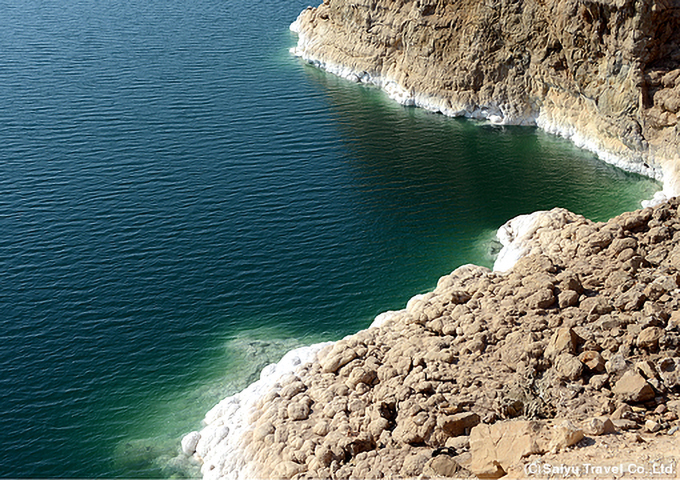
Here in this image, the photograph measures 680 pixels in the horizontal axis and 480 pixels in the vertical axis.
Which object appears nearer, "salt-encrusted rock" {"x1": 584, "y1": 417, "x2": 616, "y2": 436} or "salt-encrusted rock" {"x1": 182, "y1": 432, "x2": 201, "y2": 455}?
"salt-encrusted rock" {"x1": 584, "y1": 417, "x2": 616, "y2": 436}

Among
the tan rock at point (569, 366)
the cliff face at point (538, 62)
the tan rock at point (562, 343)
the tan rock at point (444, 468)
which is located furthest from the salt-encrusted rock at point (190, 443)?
the cliff face at point (538, 62)

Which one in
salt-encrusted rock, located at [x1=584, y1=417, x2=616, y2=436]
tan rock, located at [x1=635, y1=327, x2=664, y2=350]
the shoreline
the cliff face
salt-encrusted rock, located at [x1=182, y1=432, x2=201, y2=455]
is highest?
the cliff face

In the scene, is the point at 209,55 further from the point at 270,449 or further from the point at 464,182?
the point at 270,449

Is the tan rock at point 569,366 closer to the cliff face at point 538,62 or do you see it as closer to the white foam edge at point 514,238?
the white foam edge at point 514,238

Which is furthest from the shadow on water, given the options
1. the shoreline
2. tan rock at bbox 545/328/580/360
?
tan rock at bbox 545/328/580/360

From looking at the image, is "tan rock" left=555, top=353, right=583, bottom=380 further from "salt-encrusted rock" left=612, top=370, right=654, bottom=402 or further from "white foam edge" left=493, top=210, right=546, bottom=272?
"white foam edge" left=493, top=210, right=546, bottom=272

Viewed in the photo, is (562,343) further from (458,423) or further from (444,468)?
(444,468)

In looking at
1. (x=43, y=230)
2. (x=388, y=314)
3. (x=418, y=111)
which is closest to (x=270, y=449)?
(x=388, y=314)
